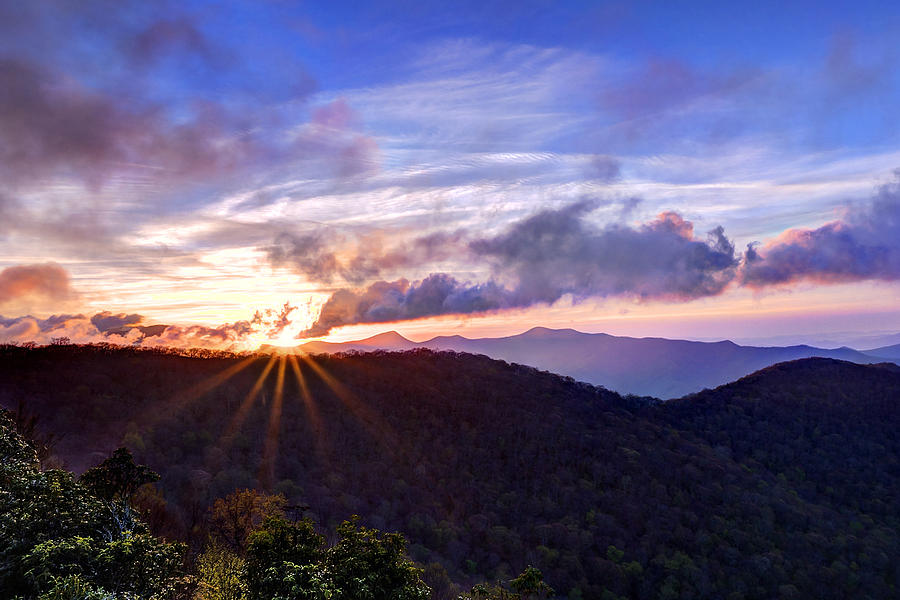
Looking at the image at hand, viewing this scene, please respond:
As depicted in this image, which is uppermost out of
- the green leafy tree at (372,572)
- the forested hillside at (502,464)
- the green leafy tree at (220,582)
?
the green leafy tree at (372,572)

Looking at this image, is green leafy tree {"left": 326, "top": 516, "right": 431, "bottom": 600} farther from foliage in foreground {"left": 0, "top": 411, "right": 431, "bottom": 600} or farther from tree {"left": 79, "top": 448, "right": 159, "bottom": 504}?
tree {"left": 79, "top": 448, "right": 159, "bottom": 504}

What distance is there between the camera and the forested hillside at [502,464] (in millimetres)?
84500

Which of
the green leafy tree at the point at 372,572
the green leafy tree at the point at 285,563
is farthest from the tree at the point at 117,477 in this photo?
the green leafy tree at the point at 372,572

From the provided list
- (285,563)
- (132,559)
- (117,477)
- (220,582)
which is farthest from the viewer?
(117,477)

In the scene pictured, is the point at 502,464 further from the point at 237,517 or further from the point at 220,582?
the point at 220,582

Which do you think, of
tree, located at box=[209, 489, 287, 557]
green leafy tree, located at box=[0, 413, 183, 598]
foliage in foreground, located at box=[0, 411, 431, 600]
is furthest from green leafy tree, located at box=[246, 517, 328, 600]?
tree, located at box=[209, 489, 287, 557]

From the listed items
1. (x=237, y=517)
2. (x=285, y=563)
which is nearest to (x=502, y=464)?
(x=237, y=517)

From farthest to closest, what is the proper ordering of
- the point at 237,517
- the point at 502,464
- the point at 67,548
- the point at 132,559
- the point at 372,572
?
1. the point at 502,464
2. the point at 237,517
3. the point at 372,572
4. the point at 132,559
5. the point at 67,548

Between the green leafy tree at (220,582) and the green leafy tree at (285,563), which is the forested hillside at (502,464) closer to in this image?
the green leafy tree at (220,582)

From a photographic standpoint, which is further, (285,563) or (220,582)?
(220,582)

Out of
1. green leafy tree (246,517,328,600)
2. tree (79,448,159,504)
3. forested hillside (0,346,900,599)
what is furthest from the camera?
forested hillside (0,346,900,599)

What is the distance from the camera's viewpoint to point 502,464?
118 meters

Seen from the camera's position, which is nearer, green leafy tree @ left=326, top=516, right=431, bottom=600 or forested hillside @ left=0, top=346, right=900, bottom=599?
green leafy tree @ left=326, top=516, right=431, bottom=600

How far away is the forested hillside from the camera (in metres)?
84.5
